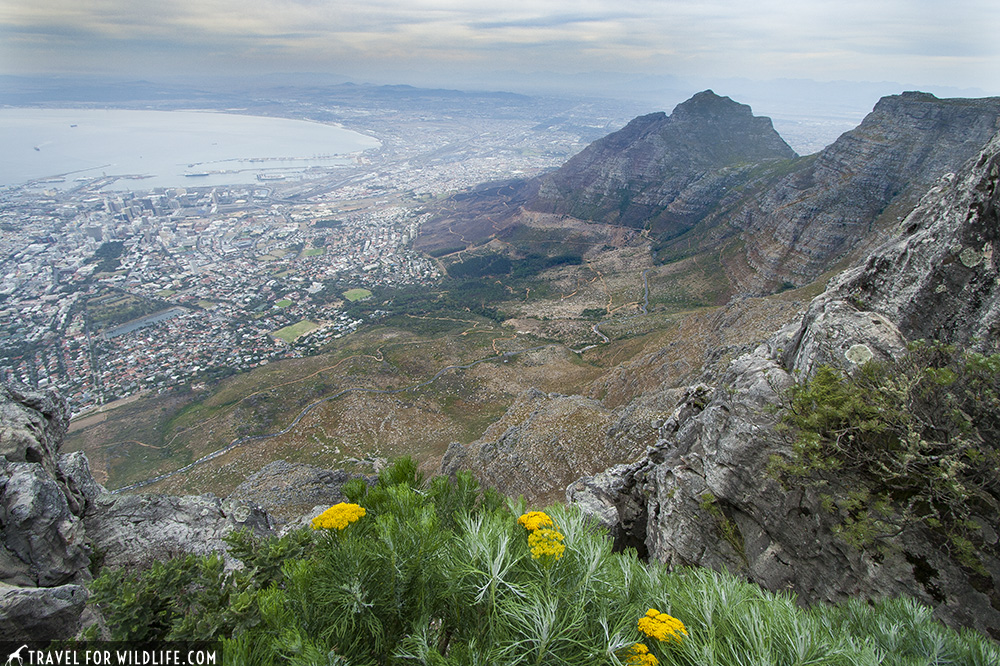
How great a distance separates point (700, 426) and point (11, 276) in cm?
17637

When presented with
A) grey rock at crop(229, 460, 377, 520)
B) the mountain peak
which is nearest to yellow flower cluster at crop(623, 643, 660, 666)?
grey rock at crop(229, 460, 377, 520)

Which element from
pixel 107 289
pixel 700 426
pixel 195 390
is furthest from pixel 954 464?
pixel 107 289

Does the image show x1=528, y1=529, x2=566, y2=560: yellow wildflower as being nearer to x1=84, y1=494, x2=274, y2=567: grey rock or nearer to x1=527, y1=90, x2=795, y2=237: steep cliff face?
x1=84, y1=494, x2=274, y2=567: grey rock

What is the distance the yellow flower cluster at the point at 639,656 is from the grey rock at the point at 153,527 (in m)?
14.3

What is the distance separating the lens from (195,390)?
66.7m

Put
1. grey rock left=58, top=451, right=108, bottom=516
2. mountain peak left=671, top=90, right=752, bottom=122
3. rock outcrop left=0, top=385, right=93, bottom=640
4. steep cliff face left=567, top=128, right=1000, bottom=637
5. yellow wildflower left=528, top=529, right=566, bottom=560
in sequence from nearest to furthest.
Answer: yellow wildflower left=528, top=529, right=566, bottom=560 < steep cliff face left=567, top=128, right=1000, bottom=637 < rock outcrop left=0, top=385, right=93, bottom=640 < grey rock left=58, top=451, right=108, bottom=516 < mountain peak left=671, top=90, right=752, bottom=122

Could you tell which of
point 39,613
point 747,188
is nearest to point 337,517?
point 39,613

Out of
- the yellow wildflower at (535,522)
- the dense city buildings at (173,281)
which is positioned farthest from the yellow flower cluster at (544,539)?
the dense city buildings at (173,281)

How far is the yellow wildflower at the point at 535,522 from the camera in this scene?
7.08 m

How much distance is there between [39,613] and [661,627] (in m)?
12.1

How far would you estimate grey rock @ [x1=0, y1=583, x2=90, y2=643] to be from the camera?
8.50 meters

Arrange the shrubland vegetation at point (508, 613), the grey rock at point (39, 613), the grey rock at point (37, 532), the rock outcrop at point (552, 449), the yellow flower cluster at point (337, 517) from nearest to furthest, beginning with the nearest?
the shrubland vegetation at point (508, 613)
the yellow flower cluster at point (337, 517)
the grey rock at point (39, 613)
the grey rock at point (37, 532)
the rock outcrop at point (552, 449)

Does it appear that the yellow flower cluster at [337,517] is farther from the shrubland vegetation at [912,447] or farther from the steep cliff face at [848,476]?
the steep cliff face at [848,476]

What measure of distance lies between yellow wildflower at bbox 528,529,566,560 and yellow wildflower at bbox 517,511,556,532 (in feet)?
0.69
